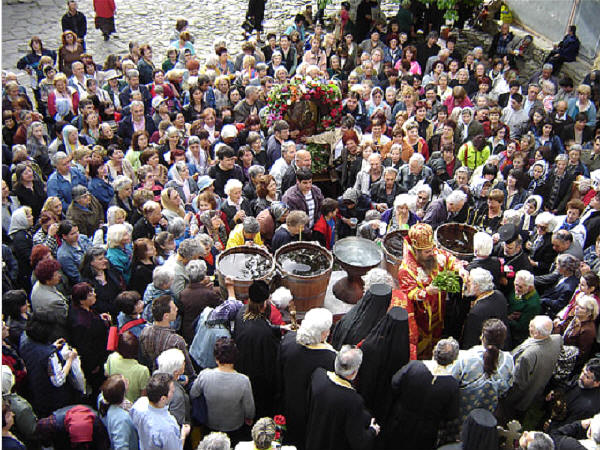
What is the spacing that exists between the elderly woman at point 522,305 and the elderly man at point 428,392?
1.81 m

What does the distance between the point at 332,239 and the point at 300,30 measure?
396 inches

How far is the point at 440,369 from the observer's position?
15.2 feet

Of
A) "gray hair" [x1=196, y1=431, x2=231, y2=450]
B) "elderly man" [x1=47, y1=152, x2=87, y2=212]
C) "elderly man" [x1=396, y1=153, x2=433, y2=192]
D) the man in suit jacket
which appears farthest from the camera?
the man in suit jacket

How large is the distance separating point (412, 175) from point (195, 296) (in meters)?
4.33

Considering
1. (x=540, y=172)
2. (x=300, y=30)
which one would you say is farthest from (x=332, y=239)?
(x=300, y=30)

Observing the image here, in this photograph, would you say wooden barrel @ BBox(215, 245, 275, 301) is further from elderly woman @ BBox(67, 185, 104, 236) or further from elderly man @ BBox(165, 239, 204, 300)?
Result: elderly woman @ BBox(67, 185, 104, 236)

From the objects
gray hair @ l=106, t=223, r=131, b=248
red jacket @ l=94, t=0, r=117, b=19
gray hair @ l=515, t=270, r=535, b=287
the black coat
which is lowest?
gray hair @ l=106, t=223, r=131, b=248

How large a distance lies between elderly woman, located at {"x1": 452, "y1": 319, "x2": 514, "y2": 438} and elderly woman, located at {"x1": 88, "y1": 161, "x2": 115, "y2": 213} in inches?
213

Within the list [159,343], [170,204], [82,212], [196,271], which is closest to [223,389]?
[159,343]

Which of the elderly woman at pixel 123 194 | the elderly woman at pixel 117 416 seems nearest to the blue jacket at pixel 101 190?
the elderly woman at pixel 123 194

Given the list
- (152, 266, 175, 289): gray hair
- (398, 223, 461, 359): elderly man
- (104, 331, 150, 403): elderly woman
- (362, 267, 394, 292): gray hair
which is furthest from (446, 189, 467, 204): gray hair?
(104, 331, 150, 403): elderly woman

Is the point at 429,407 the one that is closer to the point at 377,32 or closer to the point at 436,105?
the point at 436,105

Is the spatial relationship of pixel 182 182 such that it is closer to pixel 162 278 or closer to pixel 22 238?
pixel 22 238

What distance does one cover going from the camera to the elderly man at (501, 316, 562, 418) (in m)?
5.33
